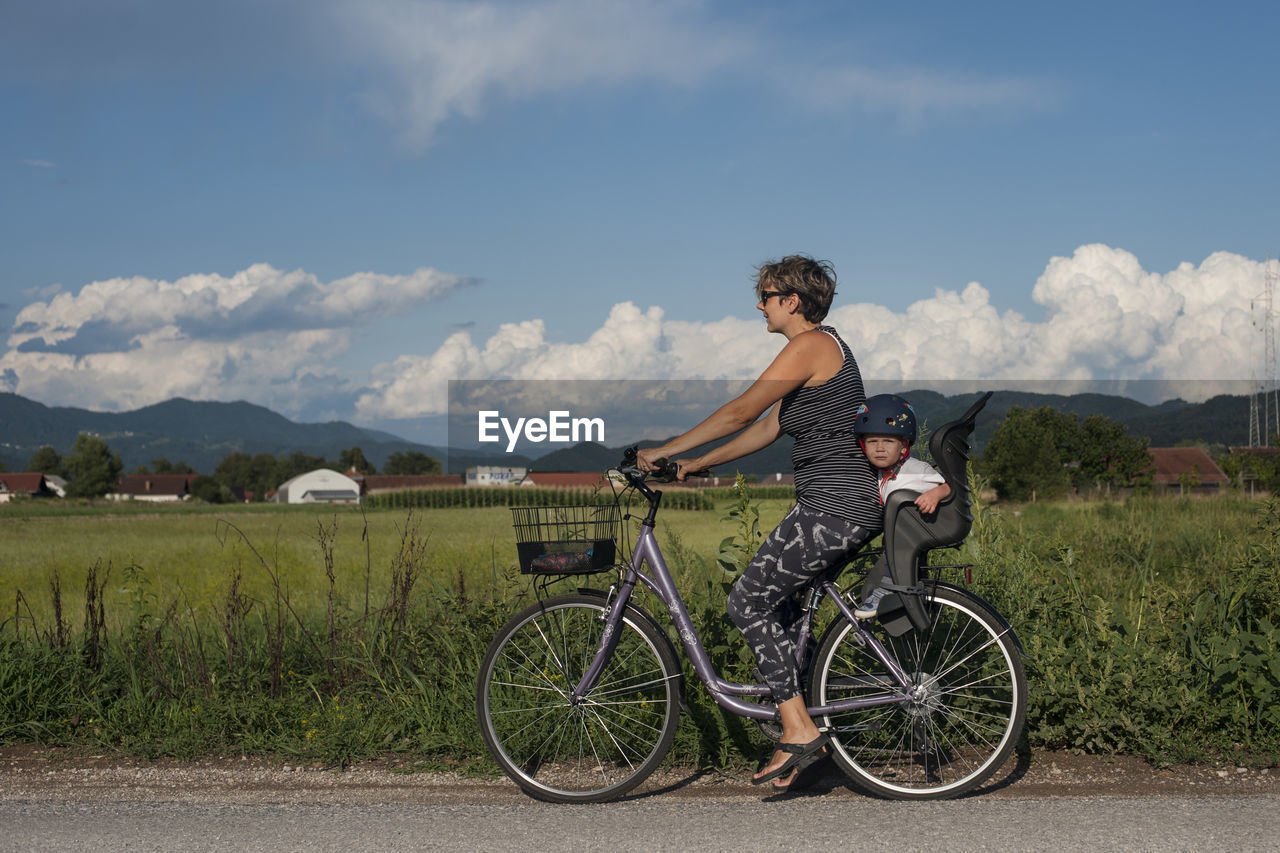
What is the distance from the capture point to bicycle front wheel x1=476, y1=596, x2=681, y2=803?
15.2 feet

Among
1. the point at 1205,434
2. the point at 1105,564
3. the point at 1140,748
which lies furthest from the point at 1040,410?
the point at 1140,748

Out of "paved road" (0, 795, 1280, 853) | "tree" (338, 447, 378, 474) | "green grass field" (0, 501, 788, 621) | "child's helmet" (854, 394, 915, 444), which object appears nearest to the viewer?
"paved road" (0, 795, 1280, 853)

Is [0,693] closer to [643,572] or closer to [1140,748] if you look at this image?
[643,572]

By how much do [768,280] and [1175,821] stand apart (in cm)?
288

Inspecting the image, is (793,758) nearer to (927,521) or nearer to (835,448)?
(927,521)

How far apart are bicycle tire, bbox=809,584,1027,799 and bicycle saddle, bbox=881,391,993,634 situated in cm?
21

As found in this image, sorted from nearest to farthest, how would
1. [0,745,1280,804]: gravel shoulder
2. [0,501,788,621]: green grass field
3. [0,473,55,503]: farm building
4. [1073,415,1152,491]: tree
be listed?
[0,745,1280,804]: gravel shoulder, [0,501,788,621]: green grass field, [1073,415,1152,491]: tree, [0,473,55,503]: farm building

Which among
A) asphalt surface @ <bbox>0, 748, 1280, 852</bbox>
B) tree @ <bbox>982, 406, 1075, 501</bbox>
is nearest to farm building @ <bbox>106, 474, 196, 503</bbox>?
tree @ <bbox>982, 406, 1075, 501</bbox>

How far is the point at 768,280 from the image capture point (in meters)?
4.55

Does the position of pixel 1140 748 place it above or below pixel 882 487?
below

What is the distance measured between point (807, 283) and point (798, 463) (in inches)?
32.8

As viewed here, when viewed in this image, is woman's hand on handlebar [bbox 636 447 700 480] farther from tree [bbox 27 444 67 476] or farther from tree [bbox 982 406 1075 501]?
A: tree [bbox 27 444 67 476]

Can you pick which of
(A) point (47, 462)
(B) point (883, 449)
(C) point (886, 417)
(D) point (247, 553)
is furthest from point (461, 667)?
(A) point (47, 462)

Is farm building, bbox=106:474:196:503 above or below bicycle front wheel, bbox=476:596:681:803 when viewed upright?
below
